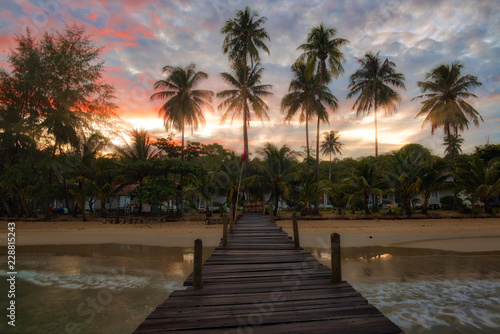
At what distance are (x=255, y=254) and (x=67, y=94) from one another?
76.2 ft

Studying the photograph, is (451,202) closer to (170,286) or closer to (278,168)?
(278,168)

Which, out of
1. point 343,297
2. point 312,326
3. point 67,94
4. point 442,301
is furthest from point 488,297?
point 67,94

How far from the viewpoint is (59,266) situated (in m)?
11.4

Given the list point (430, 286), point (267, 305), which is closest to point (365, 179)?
point (430, 286)

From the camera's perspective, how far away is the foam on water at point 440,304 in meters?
6.25

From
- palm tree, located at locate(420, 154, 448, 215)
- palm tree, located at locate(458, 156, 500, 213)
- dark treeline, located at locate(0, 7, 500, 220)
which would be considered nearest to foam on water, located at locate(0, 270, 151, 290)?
dark treeline, located at locate(0, 7, 500, 220)

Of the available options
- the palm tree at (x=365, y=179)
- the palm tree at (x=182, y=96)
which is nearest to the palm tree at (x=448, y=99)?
the palm tree at (x=365, y=179)

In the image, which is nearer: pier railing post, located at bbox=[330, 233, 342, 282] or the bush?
pier railing post, located at bbox=[330, 233, 342, 282]

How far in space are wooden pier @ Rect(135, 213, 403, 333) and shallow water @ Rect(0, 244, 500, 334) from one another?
7.79ft

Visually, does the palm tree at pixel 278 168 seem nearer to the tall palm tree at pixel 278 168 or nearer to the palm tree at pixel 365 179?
the tall palm tree at pixel 278 168

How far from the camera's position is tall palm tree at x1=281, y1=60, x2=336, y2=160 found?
1161 inches

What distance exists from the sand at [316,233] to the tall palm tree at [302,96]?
1212 centimetres

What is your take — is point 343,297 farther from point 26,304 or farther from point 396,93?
point 396,93

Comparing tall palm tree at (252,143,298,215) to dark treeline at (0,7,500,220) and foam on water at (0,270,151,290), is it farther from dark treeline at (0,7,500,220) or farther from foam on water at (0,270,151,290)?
foam on water at (0,270,151,290)
